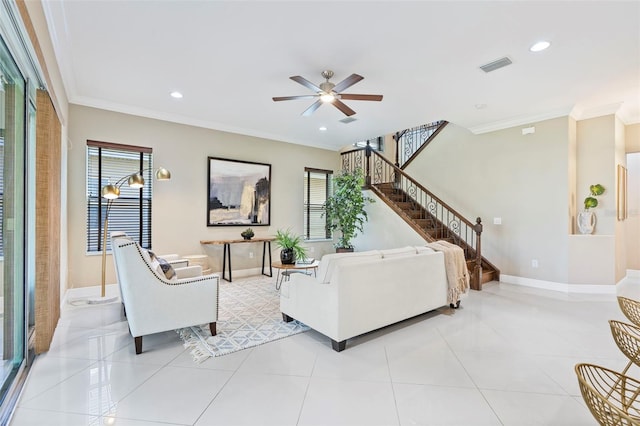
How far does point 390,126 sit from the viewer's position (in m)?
5.73

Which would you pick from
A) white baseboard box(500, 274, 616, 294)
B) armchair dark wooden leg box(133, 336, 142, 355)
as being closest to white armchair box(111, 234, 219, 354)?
armchair dark wooden leg box(133, 336, 142, 355)

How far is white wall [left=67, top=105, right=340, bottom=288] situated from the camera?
14.4 ft

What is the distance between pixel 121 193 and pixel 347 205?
4.19 m

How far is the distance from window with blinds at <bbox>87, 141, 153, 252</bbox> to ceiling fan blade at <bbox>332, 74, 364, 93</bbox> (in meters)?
3.38

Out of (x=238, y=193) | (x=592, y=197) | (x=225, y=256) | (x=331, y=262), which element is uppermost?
(x=238, y=193)

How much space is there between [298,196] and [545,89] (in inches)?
183

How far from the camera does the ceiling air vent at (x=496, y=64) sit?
10.6ft

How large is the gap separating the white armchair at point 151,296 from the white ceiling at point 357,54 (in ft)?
6.56

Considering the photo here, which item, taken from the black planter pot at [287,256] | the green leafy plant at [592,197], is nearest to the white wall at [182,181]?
the black planter pot at [287,256]

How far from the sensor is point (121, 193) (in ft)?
15.5

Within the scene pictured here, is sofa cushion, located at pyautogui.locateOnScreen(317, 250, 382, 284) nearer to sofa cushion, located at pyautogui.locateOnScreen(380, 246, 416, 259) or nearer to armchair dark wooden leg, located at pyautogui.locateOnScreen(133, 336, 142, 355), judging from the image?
sofa cushion, located at pyautogui.locateOnScreen(380, 246, 416, 259)

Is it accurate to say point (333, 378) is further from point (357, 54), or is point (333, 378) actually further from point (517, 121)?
point (517, 121)

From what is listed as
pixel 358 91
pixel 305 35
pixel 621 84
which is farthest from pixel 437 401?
pixel 621 84

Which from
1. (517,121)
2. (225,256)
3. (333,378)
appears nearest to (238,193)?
(225,256)
